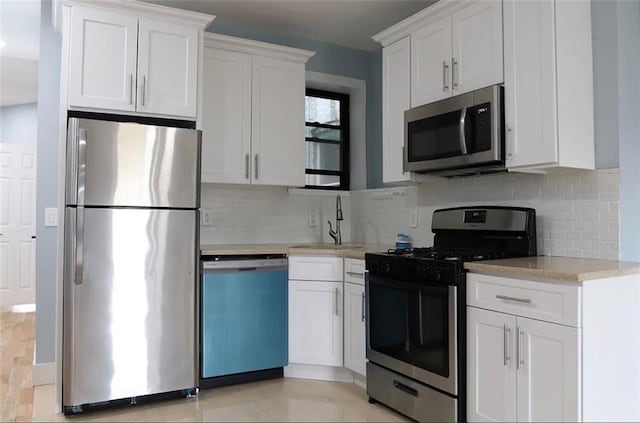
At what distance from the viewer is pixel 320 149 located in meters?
4.31

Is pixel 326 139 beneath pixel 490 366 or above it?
above

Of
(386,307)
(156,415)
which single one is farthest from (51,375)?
(386,307)

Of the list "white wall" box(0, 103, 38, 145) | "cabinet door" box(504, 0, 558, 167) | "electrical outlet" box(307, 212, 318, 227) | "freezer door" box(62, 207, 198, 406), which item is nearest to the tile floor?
"freezer door" box(62, 207, 198, 406)

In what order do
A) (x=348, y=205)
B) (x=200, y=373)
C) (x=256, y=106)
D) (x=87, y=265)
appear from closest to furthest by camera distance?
(x=87, y=265) → (x=200, y=373) → (x=256, y=106) → (x=348, y=205)

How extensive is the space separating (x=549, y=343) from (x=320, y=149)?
2.74 m

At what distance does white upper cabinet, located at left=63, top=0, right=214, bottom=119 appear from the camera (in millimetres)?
2752

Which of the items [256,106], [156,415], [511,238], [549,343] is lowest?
[156,415]

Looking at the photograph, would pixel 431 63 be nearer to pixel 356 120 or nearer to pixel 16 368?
pixel 356 120

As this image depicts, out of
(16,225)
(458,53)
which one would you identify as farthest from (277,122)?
(16,225)

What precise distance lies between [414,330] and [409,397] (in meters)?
0.36

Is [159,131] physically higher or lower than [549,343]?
higher

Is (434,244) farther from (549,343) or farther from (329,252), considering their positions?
(549,343)

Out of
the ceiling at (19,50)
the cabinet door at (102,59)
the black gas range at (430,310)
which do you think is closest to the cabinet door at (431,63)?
the black gas range at (430,310)

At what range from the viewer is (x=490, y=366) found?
86.7 inches
